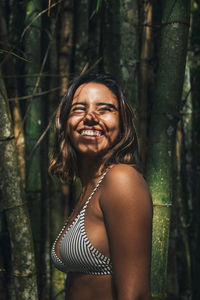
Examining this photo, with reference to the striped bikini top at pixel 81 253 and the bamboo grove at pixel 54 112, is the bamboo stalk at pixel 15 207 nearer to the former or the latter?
the bamboo grove at pixel 54 112

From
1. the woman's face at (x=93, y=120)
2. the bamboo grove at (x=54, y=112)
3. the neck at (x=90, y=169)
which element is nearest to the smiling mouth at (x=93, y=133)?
the woman's face at (x=93, y=120)

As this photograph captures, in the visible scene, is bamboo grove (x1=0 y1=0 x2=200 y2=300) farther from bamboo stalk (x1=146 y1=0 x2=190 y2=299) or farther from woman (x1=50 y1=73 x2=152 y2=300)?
woman (x1=50 y1=73 x2=152 y2=300)

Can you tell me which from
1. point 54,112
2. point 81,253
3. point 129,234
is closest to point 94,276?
point 81,253

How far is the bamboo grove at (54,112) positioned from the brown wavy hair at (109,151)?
1.13 ft

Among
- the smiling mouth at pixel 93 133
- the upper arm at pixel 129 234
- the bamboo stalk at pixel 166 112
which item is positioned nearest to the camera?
the upper arm at pixel 129 234

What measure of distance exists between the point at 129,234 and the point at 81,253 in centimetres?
18

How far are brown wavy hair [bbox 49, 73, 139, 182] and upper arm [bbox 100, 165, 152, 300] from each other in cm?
21

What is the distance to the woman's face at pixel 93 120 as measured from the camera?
5.45 feet

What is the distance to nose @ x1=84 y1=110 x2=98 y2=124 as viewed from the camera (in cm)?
166

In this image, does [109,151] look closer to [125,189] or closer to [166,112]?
[125,189]

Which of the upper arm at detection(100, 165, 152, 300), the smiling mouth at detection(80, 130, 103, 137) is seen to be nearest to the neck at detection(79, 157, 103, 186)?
the smiling mouth at detection(80, 130, 103, 137)

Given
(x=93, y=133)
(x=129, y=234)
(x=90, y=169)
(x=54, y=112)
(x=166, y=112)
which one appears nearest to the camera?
(x=129, y=234)

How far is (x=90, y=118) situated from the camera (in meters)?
1.65

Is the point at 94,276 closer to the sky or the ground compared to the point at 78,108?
closer to the ground
